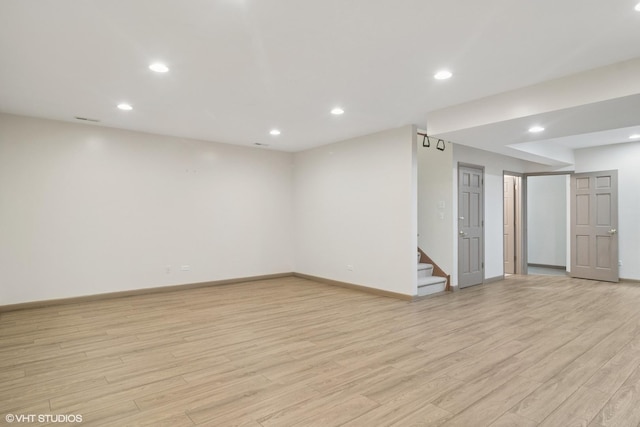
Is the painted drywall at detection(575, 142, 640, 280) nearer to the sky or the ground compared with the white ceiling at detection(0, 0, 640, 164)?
nearer to the ground

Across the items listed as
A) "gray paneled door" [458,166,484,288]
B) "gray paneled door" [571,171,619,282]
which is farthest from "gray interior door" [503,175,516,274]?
"gray paneled door" [458,166,484,288]

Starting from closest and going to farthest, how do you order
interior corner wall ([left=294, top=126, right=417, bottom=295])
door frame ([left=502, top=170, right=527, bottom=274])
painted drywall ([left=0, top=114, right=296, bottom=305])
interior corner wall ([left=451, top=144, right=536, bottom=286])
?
painted drywall ([left=0, top=114, right=296, bottom=305]), interior corner wall ([left=294, top=126, right=417, bottom=295]), interior corner wall ([left=451, top=144, right=536, bottom=286]), door frame ([left=502, top=170, right=527, bottom=274])

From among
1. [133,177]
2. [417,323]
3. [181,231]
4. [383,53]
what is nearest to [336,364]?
[417,323]

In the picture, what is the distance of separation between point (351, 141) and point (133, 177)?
12.8 feet

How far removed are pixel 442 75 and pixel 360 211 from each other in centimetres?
316

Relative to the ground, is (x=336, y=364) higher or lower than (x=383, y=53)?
lower

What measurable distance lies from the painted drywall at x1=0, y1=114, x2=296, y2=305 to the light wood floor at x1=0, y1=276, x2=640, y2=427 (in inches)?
24.6

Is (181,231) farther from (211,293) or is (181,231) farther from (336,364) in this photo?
(336,364)

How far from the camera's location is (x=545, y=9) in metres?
2.37

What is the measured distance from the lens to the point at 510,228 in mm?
8289

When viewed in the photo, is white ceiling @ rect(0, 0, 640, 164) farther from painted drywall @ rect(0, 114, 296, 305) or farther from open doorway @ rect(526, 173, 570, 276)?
open doorway @ rect(526, 173, 570, 276)

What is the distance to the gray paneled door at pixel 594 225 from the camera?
7.05m

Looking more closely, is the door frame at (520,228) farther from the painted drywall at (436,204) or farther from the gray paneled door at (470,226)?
the painted drywall at (436,204)

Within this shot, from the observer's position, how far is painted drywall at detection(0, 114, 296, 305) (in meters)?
5.01
